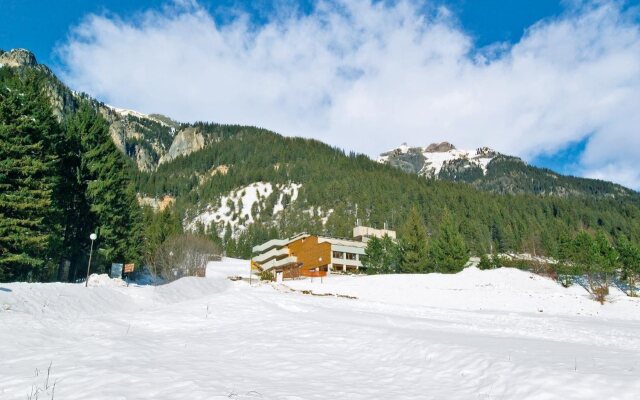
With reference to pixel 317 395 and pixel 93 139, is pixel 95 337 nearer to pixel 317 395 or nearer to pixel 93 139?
pixel 317 395

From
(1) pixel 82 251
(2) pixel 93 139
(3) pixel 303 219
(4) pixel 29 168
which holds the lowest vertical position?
(1) pixel 82 251

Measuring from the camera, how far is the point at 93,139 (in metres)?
35.2

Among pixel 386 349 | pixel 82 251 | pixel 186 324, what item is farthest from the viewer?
pixel 82 251

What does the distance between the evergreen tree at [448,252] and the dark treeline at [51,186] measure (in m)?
42.5

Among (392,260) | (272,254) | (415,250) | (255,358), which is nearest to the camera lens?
(255,358)

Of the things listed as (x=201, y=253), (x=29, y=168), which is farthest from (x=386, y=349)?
(x=201, y=253)

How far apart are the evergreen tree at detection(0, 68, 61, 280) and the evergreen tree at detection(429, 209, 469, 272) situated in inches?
1956

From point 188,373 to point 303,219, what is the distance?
139492 millimetres

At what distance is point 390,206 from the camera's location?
14512 centimetres

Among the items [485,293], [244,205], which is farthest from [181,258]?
[244,205]

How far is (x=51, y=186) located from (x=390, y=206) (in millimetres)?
124847

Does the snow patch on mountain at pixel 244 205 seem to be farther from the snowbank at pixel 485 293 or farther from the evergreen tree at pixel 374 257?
the snowbank at pixel 485 293

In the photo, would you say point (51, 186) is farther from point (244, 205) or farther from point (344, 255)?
point (244, 205)

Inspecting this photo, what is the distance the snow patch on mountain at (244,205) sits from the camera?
157750 mm
